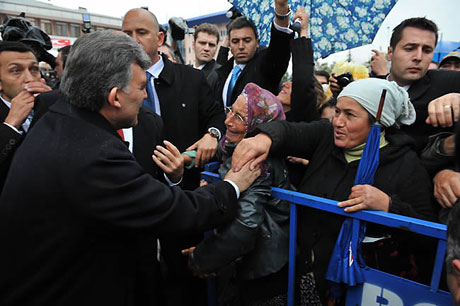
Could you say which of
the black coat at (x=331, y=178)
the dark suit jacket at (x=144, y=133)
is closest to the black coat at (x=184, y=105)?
the dark suit jacket at (x=144, y=133)

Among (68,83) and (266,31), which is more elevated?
(266,31)

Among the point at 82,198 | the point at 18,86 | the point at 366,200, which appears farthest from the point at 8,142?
the point at 366,200

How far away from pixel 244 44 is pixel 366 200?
245cm

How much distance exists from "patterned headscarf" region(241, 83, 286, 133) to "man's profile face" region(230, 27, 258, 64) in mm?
1455

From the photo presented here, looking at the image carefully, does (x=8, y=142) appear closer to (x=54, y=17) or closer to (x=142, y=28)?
(x=142, y=28)

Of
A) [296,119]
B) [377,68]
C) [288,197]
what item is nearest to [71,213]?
[288,197]

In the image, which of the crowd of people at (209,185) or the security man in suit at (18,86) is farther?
the security man in suit at (18,86)

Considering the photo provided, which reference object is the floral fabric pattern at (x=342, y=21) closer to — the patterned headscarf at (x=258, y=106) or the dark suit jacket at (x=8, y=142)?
the patterned headscarf at (x=258, y=106)

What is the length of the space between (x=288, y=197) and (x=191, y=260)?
2.38 feet

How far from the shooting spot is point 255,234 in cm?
169

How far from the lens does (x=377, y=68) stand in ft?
12.2

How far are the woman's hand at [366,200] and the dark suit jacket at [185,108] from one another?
5.16ft

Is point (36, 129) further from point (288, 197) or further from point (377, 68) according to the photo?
point (377, 68)

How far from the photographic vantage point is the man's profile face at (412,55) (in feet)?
7.99
